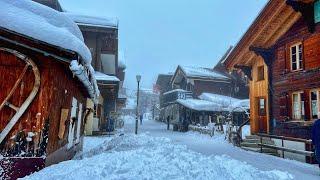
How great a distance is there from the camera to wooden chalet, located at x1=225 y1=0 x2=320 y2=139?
13523 mm

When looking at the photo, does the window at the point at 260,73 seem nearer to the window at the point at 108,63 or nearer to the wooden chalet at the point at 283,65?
the wooden chalet at the point at 283,65

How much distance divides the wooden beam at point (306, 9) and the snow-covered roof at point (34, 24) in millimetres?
10319

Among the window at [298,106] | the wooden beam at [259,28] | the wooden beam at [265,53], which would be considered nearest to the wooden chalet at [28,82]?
the wooden beam at [259,28]

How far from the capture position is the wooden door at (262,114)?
1738 cm

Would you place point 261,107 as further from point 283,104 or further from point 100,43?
point 100,43

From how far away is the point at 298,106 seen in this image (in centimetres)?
1441

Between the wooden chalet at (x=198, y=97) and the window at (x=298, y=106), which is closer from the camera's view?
the window at (x=298, y=106)

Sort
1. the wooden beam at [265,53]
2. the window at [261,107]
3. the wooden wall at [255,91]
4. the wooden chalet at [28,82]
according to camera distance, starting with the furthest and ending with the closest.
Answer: the window at [261,107] < the wooden wall at [255,91] < the wooden beam at [265,53] < the wooden chalet at [28,82]

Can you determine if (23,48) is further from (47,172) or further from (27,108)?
(47,172)

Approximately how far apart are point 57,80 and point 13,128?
4.85 ft

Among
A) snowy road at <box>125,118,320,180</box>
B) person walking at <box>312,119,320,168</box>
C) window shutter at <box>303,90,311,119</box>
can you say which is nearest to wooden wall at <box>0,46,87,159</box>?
snowy road at <box>125,118,320,180</box>

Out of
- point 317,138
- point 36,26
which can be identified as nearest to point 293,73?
point 317,138

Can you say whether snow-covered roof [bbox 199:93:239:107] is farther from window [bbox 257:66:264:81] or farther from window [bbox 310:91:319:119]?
window [bbox 310:91:319:119]

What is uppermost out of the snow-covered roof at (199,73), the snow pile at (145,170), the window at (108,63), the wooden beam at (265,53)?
the snow-covered roof at (199,73)
